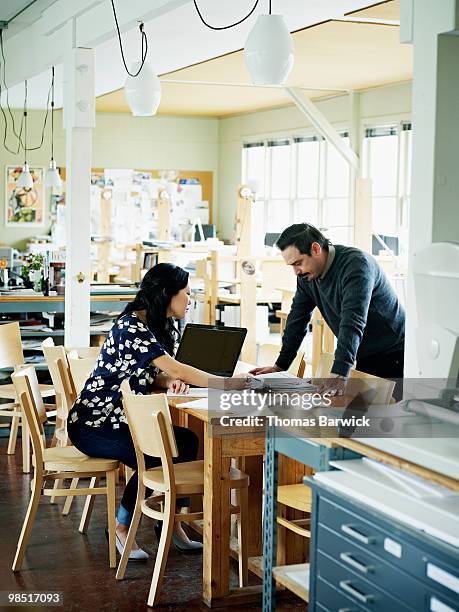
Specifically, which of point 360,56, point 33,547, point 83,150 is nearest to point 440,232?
point 33,547

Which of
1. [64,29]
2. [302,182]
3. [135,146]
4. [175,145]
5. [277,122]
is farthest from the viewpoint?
[175,145]

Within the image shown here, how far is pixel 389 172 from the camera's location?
1252 cm

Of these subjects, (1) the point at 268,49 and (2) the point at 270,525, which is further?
(1) the point at 268,49

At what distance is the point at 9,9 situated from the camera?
26.8 ft

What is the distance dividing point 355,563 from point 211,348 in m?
1.99

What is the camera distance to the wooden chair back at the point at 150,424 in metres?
3.79

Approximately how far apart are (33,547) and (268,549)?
165 cm

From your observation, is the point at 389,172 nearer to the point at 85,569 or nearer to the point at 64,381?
the point at 64,381

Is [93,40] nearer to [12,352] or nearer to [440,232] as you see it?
[12,352]

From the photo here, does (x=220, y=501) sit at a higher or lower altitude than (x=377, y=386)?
lower

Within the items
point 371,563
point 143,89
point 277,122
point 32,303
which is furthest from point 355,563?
point 277,122

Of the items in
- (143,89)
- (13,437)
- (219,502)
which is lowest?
(13,437)

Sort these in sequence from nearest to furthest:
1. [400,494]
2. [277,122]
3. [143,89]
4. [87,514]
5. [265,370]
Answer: [400,494] < [265,370] < [87,514] < [143,89] < [277,122]

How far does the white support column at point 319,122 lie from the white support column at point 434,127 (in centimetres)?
846
